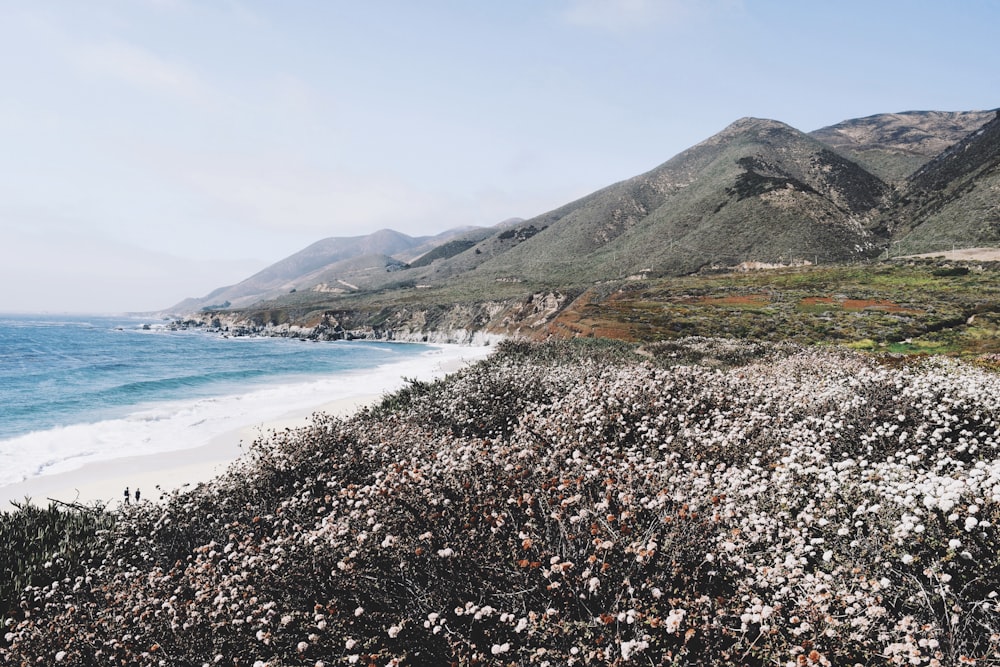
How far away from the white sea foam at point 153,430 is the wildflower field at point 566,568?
1036 cm

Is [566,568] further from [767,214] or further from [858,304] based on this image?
[767,214]

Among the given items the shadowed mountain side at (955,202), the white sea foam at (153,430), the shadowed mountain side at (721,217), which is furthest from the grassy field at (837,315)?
the shadowed mountain side at (721,217)

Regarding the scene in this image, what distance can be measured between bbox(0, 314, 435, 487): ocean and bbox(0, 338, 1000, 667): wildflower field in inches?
463

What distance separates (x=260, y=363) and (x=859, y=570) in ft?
154

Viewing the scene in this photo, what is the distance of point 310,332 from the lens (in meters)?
93.7

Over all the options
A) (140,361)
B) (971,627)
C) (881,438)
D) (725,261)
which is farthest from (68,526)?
(725,261)

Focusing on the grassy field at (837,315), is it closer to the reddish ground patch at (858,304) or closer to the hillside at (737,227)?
the reddish ground patch at (858,304)

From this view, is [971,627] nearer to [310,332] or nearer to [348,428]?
[348,428]

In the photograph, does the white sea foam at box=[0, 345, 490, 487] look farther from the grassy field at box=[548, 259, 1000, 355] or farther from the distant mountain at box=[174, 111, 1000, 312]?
the distant mountain at box=[174, 111, 1000, 312]

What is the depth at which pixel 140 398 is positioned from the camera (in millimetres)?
25719

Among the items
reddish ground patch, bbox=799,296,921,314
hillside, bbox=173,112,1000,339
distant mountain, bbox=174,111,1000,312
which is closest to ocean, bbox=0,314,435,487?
reddish ground patch, bbox=799,296,921,314

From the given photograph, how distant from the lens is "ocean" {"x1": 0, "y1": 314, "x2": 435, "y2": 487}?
16.6m

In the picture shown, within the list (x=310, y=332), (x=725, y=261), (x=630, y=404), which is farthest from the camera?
(x=310, y=332)

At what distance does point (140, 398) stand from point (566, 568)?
29376mm
